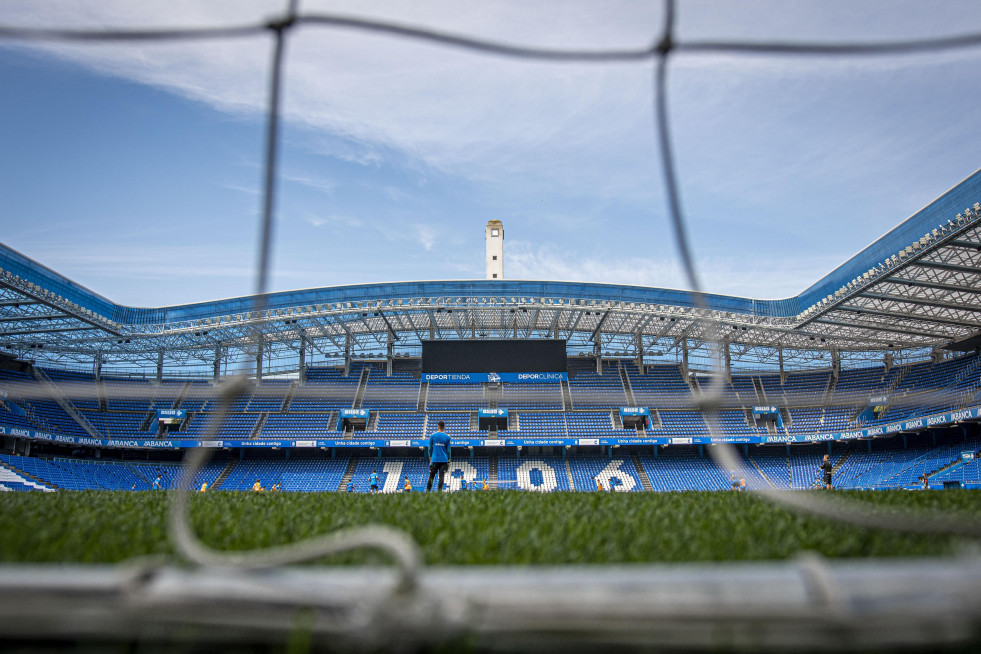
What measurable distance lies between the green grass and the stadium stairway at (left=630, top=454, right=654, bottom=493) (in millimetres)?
27888

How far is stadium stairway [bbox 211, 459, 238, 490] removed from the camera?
105 feet

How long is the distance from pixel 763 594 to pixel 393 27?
3794 mm

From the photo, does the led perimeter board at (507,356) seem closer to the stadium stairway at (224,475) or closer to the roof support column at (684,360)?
the roof support column at (684,360)

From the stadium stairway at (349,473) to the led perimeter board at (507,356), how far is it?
8.11m

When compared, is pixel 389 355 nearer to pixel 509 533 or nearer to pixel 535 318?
pixel 535 318

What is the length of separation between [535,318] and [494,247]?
36.2 ft

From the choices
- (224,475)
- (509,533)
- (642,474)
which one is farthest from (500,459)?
(509,533)

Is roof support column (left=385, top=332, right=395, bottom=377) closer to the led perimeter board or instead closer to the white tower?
the led perimeter board

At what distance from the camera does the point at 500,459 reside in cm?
3391

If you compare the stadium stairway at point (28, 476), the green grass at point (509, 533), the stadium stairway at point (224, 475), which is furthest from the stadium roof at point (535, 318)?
the green grass at point (509, 533)

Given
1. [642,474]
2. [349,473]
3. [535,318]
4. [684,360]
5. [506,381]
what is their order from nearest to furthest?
1. [642,474]
2. [349,473]
3. [535,318]
4. [506,381]
5. [684,360]

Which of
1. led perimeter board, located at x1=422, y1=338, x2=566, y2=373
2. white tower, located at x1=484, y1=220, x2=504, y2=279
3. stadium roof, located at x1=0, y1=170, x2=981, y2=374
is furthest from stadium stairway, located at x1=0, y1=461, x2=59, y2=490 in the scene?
white tower, located at x1=484, y1=220, x2=504, y2=279

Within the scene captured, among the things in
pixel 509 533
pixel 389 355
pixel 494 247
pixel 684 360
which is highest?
pixel 494 247

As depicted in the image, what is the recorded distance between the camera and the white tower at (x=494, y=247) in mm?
42656
